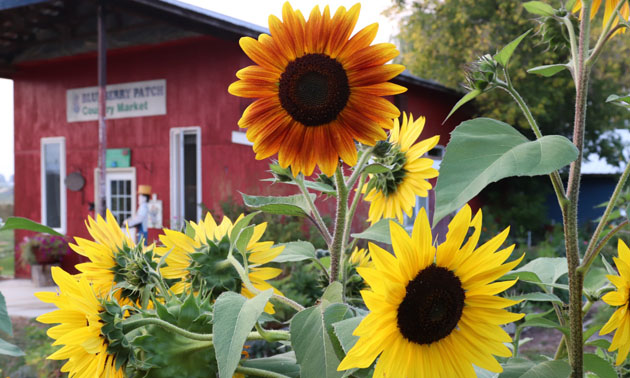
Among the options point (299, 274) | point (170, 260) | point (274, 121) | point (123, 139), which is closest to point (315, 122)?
point (274, 121)

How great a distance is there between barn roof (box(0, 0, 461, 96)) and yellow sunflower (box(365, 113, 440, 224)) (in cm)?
478

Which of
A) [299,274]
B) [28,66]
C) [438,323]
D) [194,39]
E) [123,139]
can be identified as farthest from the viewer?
[28,66]

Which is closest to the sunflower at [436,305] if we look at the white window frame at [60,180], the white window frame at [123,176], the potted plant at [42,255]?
the white window frame at [123,176]

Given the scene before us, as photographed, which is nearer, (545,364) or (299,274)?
(545,364)

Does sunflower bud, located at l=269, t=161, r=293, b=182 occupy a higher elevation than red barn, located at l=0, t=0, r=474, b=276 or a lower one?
lower

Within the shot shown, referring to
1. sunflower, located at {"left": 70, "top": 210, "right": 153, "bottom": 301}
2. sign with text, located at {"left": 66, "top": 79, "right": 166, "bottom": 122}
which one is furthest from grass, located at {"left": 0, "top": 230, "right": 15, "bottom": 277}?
sunflower, located at {"left": 70, "top": 210, "right": 153, "bottom": 301}

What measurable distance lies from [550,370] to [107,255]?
339mm

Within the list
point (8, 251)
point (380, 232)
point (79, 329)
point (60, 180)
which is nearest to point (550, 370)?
point (380, 232)

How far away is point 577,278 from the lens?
0.42 meters

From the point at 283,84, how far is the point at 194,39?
6.01 m

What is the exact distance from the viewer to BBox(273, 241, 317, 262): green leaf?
516mm

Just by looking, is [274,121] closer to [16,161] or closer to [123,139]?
[123,139]

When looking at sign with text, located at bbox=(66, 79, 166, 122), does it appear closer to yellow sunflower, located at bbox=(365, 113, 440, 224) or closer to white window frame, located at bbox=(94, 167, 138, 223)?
white window frame, located at bbox=(94, 167, 138, 223)

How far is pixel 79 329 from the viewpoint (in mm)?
399
